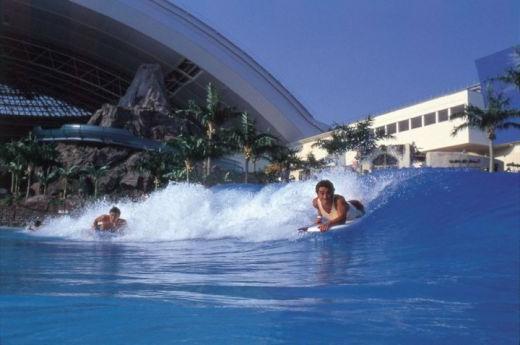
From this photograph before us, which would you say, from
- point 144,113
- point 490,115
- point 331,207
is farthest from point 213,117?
point 331,207

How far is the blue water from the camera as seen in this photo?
233 centimetres

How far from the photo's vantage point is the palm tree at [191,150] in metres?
31.4

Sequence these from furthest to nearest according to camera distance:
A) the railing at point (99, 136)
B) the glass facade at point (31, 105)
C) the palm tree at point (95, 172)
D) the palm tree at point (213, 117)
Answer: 1. the glass facade at point (31, 105)
2. the railing at point (99, 136)
3. the palm tree at point (95, 172)
4. the palm tree at point (213, 117)

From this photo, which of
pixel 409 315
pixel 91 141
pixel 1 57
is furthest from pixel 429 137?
pixel 1 57

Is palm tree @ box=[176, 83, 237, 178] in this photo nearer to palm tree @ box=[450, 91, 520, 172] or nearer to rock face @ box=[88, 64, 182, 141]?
rock face @ box=[88, 64, 182, 141]

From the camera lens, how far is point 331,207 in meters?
7.41

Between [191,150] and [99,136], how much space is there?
12241 mm

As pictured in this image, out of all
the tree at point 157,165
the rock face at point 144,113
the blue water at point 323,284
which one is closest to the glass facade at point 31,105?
the rock face at point 144,113

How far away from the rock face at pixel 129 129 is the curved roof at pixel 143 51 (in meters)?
4.15

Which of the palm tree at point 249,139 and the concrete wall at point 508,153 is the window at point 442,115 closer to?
the concrete wall at point 508,153

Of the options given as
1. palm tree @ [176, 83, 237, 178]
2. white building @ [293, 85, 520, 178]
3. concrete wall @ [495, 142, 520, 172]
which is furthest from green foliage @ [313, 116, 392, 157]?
concrete wall @ [495, 142, 520, 172]

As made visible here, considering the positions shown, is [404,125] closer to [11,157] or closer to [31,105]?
[11,157]

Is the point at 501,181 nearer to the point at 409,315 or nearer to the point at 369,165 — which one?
the point at 409,315

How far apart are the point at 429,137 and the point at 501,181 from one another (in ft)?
99.8
